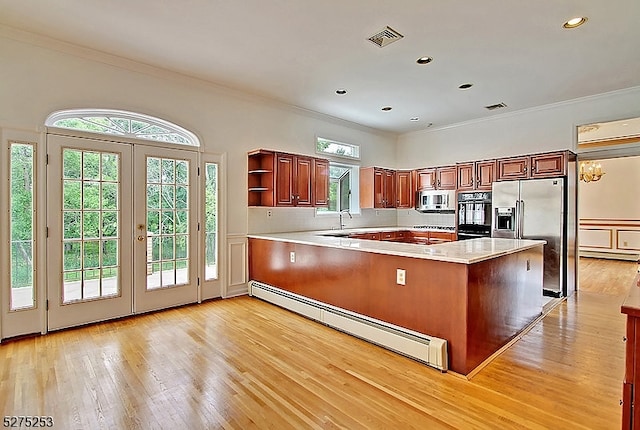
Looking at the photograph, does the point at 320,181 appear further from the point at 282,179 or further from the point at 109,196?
the point at 109,196

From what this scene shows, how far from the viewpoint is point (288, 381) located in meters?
→ 2.55

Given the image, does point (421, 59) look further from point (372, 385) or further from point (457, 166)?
point (372, 385)

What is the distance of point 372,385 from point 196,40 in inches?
143

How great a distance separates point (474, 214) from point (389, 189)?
1.77m

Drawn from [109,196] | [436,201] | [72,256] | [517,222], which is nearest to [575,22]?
[517,222]

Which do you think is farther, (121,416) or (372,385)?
(372,385)

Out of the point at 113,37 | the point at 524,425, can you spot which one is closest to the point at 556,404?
the point at 524,425

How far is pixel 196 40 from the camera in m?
3.48

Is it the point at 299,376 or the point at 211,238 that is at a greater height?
the point at 211,238

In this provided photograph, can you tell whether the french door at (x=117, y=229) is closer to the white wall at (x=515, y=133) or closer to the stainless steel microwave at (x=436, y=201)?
the stainless steel microwave at (x=436, y=201)

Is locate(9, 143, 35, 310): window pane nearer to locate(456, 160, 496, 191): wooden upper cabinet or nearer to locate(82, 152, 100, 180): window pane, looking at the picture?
locate(82, 152, 100, 180): window pane

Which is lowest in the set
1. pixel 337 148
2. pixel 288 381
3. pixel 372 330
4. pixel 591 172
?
pixel 288 381

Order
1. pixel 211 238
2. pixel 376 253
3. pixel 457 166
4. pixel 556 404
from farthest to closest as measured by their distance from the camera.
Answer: pixel 457 166 → pixel 211 238 → pixel 376 253 → pixel 556 404

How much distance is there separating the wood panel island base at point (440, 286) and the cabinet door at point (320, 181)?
4.77 ft
